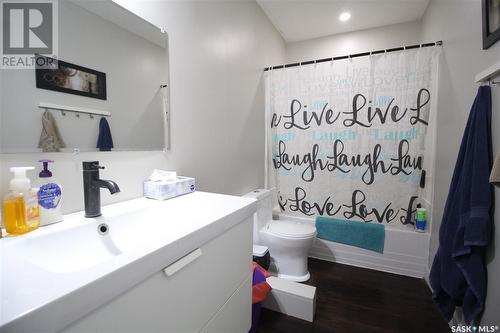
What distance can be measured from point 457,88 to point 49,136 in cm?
218

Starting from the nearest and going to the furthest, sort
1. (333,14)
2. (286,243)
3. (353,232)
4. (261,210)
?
(286,243) < (261,210) < (353,232) < (333,14)

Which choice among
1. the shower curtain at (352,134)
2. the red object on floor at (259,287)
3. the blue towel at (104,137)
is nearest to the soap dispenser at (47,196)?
the blue towel at (104,137)

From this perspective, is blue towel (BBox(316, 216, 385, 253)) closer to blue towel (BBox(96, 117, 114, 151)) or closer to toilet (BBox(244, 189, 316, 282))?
toilet (BBox(244, 189, 316, 282))

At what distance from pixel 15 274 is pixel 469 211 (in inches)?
64.3

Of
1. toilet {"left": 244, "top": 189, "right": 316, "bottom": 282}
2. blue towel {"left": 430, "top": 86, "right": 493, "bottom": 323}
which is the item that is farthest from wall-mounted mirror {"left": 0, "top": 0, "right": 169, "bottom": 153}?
blue towel {"left": 430, "top": 86, "right": 493, "bottom": 323}

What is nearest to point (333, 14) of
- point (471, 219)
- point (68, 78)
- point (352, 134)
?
point (352, 134)

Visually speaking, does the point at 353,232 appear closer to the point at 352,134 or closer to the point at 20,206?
the point at 352,134

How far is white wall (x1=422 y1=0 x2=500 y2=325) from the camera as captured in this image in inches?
39.4

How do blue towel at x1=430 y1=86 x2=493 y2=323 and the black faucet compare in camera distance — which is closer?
the black faucet


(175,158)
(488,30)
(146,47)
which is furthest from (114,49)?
(488,30)

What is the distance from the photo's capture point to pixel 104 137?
3.06 feet

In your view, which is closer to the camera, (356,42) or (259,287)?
(259,287)

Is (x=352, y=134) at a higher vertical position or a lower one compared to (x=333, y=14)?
lower

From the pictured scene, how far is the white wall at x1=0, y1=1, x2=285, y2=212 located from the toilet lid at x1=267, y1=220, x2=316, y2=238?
0.42m
